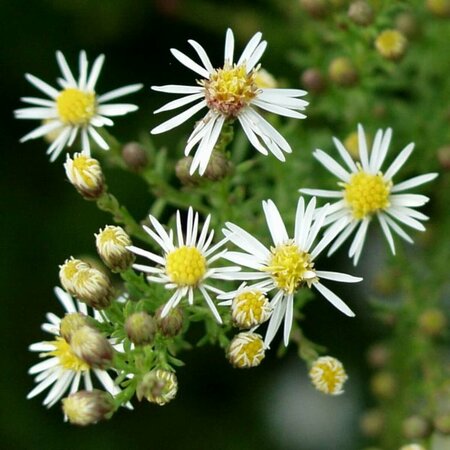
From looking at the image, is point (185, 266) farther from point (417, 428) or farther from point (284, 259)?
point (417, 428)

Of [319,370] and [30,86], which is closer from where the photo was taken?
[319,370]

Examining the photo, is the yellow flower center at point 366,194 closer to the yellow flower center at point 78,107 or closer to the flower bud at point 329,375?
the flower bud at point 329,375

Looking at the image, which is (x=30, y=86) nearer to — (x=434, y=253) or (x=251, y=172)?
(x=251, y=172)

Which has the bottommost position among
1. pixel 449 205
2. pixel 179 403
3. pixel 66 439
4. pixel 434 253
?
pixel 66 439

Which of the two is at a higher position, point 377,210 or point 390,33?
point 390,33

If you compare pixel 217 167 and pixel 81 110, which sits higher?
pixel 81 110

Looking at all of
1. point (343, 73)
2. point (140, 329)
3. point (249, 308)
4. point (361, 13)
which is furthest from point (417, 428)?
point (361, 13)

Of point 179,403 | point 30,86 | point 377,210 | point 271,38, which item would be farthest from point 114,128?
point 377,210

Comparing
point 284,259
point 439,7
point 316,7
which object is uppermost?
point 439,7

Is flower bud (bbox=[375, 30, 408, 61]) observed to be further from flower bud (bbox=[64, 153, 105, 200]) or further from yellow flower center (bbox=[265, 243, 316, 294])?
flower bud (bbox=[64, 153, 105, 200])
